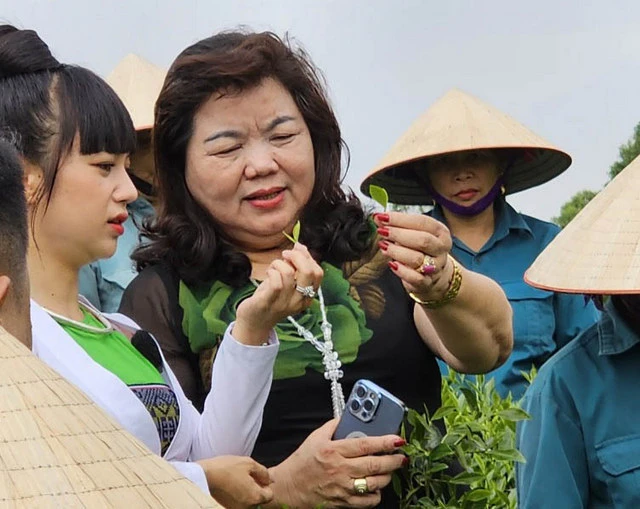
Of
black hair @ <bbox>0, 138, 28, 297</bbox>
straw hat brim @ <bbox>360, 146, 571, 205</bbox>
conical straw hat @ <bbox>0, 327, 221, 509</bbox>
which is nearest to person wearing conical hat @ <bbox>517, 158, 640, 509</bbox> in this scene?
black hair @ <bbox>0, 138, 28, 297</bbox>

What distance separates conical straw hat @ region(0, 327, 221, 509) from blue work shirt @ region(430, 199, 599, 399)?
3.17m

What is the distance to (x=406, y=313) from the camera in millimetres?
2453

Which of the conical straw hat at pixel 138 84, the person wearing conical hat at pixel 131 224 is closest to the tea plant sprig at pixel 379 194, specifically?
the person wearing conical hat at pixel 131 224

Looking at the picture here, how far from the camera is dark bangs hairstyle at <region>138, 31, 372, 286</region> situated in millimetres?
2480

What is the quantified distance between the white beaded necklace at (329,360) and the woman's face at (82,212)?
1.38 feet

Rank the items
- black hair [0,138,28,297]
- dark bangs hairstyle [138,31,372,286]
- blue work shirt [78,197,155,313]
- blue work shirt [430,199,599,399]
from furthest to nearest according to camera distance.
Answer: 1. blue work shirt [430,199,599,399]
2. blue work shirt [78,197,155,313]
3. dark bangs hairstyle [138,31,372,286]
4. black hair [0,138,28,297]

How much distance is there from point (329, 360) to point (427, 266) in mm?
312

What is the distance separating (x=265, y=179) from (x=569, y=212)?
12933 millimetres

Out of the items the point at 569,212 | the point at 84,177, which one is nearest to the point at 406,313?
the point at 84,177

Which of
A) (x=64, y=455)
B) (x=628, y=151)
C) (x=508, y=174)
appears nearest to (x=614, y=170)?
(x=628, y=151)

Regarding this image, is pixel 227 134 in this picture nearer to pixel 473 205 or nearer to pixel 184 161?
pixel 184 161

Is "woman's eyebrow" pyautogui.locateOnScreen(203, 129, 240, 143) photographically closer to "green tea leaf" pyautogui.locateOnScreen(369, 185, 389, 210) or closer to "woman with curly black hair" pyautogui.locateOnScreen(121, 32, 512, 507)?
"woman with curly black hair" pyautogui.locateOnScreen(121, 32, 512, 507)

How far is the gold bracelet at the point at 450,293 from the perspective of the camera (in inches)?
88.0

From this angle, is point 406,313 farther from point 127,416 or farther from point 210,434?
point 127,416
